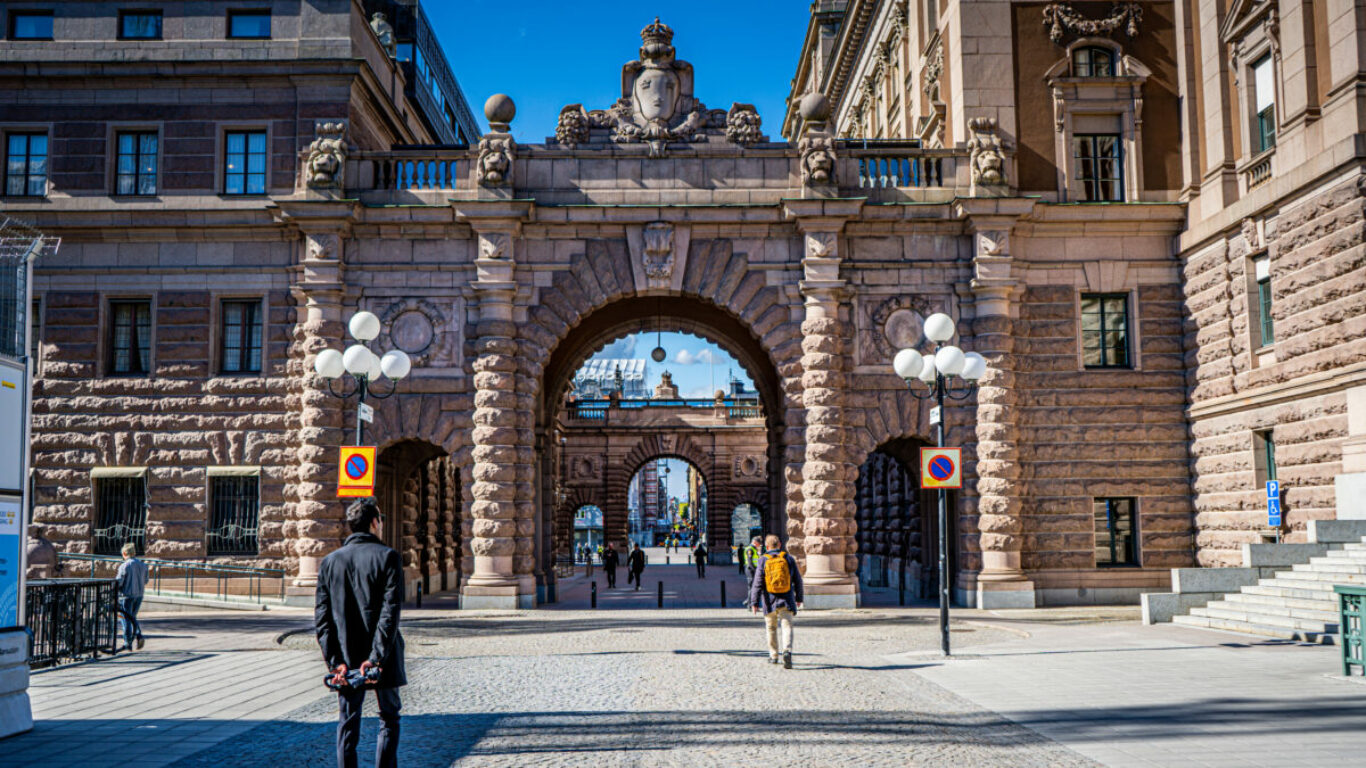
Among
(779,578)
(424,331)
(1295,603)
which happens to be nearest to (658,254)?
(424,331)

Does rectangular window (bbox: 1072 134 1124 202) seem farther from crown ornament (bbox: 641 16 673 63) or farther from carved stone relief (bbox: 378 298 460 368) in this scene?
carved stone relief (bbox: 378 298 460 368)

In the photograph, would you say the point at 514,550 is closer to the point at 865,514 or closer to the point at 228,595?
the point at 228,595

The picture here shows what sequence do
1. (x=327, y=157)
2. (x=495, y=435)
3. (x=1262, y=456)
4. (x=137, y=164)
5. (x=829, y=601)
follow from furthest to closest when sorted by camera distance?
1. (x=137, y=164)
2. (x=327, y=157)
3. (x=495, y=435)
4. (x=829, y=601)
5. (x=1262, y=456)

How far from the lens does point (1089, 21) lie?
27.7m

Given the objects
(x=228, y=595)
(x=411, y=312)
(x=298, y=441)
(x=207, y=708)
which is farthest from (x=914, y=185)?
(x=207, y=708)

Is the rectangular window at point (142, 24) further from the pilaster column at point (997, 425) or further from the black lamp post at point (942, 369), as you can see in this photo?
the black lamp post at point (942, 369)

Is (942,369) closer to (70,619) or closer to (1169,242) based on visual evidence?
(1169,242)

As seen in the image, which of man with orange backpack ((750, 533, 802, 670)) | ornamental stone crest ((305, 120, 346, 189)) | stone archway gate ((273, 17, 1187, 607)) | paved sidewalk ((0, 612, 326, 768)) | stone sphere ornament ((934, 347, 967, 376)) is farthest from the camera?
ornamental stone crest ((305, 120, 346, 189))

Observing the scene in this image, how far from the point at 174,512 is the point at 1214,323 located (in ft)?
75.8

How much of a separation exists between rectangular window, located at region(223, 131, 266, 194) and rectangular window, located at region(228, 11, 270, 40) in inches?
92.1

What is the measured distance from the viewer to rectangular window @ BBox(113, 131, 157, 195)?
1105 inches

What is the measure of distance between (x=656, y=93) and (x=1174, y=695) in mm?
18611

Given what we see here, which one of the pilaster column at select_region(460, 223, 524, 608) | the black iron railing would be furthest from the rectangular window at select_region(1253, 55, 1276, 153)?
the black iron railing

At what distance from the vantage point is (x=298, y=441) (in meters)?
27.0
